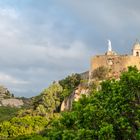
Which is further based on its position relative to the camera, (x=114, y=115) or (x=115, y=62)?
(x=115, y=62)

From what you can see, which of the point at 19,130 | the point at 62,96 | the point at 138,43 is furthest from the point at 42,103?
the point at 138,43

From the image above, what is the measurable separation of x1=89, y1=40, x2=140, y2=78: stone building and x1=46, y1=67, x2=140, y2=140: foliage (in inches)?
2839

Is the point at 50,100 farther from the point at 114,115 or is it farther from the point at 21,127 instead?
the point at 114,115

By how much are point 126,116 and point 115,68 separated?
250 ft

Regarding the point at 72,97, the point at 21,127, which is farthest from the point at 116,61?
the point at 21,127

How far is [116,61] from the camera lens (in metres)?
115

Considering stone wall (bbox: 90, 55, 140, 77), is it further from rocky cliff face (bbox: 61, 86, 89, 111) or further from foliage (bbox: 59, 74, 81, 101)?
foliage (bbox: 59, 74, 81, 101)

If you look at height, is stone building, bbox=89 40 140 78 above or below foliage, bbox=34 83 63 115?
above

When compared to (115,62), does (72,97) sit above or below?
below

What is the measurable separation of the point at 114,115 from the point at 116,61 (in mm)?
76853

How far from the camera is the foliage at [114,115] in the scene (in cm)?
3753

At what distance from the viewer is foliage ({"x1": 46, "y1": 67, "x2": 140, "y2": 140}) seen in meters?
37.5

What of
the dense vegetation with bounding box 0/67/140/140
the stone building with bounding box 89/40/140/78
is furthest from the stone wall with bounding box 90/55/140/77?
the dense vegetation with bounding box 0/67/140/140

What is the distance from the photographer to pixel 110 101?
130ft
